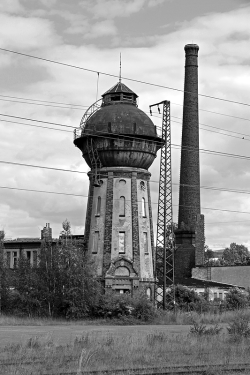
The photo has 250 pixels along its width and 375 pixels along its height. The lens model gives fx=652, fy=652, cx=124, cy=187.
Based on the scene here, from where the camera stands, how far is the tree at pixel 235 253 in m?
120

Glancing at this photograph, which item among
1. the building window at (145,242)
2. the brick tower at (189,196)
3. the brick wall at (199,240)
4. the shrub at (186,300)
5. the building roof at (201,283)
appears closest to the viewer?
the shrub at (186,300)

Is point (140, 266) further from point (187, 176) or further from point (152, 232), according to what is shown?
point (187, 176)

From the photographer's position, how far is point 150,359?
60.4 feet

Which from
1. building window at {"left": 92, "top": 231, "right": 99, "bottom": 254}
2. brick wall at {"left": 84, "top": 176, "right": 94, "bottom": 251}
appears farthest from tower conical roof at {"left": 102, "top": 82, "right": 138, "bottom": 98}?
building window at {"left": 92, "top": 231, "right": 99, "bottom": 254}

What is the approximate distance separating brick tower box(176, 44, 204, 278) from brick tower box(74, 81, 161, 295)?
14.4 metres

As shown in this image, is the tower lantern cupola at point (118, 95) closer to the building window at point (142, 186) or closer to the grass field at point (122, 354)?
the building window at point (142, 186)

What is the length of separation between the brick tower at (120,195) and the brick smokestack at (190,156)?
1432cm

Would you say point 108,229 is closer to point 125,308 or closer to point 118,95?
point 125,308

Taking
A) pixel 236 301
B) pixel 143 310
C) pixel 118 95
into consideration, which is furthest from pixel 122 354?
pixel 118 95

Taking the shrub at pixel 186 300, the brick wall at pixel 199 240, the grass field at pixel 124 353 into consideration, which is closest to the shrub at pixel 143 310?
the shrub at pixel 186 300

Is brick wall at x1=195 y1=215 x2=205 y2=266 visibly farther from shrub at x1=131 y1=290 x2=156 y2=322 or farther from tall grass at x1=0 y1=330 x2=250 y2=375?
tall grass at x1=0 y1=330 x2=250 y2=375

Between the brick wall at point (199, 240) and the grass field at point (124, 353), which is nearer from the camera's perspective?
the grass field at point (124, 353)

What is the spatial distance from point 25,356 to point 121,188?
97.8ft

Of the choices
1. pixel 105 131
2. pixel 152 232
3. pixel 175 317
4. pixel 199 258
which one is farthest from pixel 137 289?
pixel 199 258
